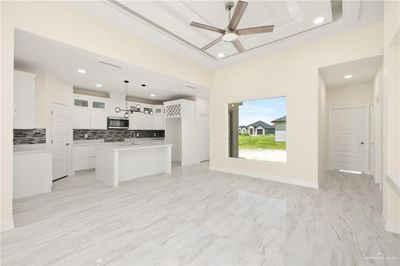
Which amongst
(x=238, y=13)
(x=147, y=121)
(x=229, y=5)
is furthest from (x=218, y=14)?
→ (x=147, y=121)

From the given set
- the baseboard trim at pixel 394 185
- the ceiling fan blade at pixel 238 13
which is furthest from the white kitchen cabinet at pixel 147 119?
the baseboard trim at pixel 394 185

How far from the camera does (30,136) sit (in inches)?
165

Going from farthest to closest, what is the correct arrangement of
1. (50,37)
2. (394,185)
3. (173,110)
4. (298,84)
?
(173,110) < (298,84) < (50,37) < (394,185)

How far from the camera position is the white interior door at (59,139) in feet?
14.8

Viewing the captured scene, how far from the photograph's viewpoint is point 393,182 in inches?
74.9

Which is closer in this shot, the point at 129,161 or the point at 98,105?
the point at 129,161

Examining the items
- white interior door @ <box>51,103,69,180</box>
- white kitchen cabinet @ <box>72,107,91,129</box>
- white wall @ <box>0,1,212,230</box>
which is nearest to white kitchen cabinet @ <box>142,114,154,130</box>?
white kitchen cabinet @ <box>72,107,91,129</box>

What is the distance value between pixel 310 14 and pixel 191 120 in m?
4.75

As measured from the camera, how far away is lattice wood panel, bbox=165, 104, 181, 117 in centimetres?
669

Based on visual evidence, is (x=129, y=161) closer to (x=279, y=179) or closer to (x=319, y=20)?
(x=279, y=179)

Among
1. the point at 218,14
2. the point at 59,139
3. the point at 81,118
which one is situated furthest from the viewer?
the point at 81,118

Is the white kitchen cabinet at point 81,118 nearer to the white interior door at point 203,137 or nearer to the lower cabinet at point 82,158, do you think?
the lower cabinet at point 82,158

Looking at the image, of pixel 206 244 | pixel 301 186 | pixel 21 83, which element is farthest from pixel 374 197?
pixel 21 83

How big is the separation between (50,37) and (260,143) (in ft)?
15.9
